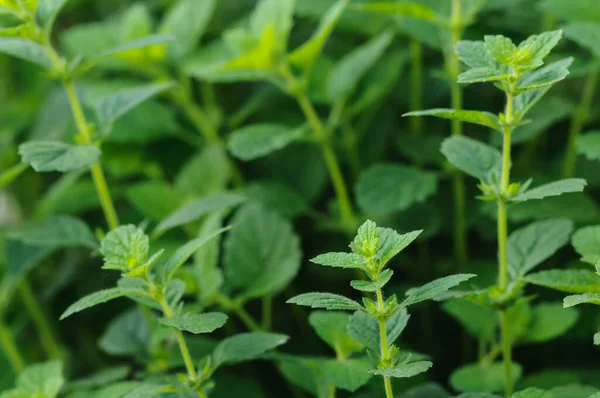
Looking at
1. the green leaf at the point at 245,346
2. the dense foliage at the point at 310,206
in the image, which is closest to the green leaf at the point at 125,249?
the dense foliage at the point at 310,206

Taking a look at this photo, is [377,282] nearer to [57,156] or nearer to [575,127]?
[57,156]

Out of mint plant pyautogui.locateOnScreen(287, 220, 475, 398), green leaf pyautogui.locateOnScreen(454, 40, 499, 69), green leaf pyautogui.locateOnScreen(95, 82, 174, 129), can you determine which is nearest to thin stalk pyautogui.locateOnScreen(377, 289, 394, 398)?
mint plant pyautogui.locateOnScreen(287, 220, 475, 398)

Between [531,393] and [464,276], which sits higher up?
[464,276]

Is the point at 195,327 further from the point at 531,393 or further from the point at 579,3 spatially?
the point at 579,3

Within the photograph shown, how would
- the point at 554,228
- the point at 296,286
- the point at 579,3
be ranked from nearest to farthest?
the point at 554,228 → the point at 579,3 → the point at 296,286


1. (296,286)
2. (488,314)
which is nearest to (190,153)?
(296,286)

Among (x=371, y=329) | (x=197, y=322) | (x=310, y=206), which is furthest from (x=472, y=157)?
(x=310, y=206)

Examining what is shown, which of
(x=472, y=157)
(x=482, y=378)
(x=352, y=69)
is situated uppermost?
(x=352, y=69)

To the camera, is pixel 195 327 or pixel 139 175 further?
pixel 139 175
